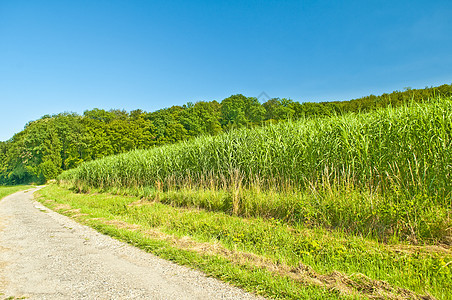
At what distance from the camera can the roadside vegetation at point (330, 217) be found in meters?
3.05

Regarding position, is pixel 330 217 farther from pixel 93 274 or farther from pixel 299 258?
pixel 93 274

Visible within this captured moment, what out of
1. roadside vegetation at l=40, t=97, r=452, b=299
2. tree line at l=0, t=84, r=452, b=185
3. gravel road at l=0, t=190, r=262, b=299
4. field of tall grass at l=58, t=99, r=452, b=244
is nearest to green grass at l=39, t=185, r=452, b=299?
roadside vegetation at l=40, t=97, r=452, b=299

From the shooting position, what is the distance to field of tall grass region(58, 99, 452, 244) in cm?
436

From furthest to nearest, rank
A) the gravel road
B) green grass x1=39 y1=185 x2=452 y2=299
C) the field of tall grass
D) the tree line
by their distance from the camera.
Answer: the tree line → the field of tall grass → the gravel road → green grass x1=39 y1=185 x2=452 y2=299

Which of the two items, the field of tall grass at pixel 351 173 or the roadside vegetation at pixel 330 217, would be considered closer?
the roadside vegetation at pixel 330 217

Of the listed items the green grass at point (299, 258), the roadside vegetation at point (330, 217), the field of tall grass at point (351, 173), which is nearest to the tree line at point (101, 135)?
the field of tall grass at point (351, 173)

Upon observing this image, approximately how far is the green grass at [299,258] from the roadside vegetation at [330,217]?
Answer: 2cm

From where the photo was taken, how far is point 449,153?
4.51m

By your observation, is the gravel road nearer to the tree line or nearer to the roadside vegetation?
the roadside vegetation

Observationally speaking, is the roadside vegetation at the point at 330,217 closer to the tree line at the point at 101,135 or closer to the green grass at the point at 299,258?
the green grass at the point at 299,258

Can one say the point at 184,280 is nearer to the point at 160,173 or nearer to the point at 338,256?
the point at 338,256

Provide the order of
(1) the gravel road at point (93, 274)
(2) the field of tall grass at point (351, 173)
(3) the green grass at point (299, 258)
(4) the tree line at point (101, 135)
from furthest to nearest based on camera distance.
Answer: (4) the tree line at point (101, 135), (2) the field of tall grass at point (351, 173), (1) the gravel road at point (93, 274), (3) the green grass at point (299, 258)

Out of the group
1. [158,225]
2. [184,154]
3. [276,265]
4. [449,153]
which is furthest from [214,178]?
[449,153]

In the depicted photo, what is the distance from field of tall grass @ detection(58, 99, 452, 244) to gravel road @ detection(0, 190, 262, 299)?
287cm
